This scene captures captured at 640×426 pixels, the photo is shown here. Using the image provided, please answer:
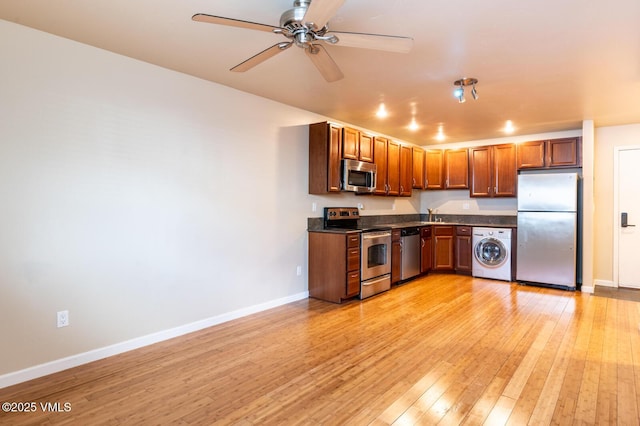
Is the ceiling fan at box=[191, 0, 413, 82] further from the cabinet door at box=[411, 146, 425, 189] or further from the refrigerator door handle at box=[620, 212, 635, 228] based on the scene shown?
the refrigerator door handle at box=[620, 212, 635, 228]

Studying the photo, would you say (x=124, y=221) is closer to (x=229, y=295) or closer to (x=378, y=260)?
(x=229, y=295)

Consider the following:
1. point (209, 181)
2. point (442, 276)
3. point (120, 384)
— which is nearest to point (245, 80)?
point (209, 181)

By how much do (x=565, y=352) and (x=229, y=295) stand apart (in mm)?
3225

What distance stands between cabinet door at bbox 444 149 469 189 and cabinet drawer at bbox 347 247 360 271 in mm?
3071

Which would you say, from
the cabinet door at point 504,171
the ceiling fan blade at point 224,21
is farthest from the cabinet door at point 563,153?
the ceiling fan blade at point 224,21

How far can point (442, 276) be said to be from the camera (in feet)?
20.2

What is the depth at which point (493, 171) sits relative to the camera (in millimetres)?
6090

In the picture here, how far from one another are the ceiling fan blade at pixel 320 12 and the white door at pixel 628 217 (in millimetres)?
5693

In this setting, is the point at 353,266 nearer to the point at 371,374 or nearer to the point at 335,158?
the point at 335,158

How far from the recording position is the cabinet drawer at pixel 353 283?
14.3ft

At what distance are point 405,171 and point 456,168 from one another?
112cm

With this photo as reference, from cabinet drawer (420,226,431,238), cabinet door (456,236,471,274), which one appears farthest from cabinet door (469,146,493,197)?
cabinet drawer (420,226,431,238)

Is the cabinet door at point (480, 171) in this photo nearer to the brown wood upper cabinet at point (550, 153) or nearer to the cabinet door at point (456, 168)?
the cabinet door at point (456, 168)

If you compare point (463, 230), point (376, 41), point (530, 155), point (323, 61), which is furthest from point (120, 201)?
point (530, 155)
